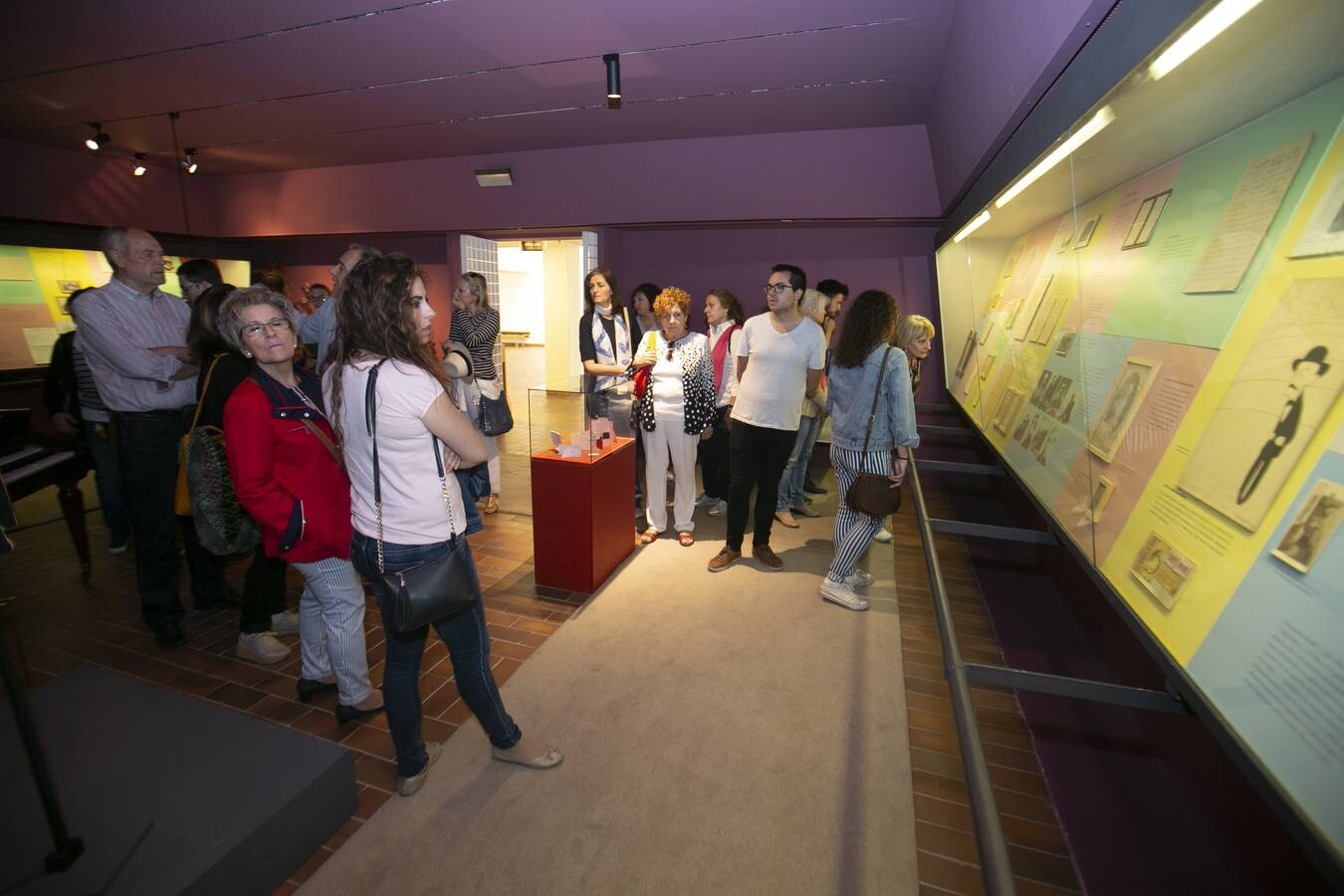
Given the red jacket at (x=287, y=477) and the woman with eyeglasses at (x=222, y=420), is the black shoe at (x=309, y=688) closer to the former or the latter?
the woman with eyeglasses at (x=222, y=420)

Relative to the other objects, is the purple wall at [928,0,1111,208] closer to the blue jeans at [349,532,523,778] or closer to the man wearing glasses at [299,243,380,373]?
the blue jeans at [349,532,523,778]

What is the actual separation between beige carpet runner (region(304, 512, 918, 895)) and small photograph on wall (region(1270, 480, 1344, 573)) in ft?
5.11

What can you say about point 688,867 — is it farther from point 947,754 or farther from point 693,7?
Result: point 693,7

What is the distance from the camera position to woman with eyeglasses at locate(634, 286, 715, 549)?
152 inches

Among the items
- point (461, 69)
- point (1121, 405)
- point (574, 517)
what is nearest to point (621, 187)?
point (461, 69)

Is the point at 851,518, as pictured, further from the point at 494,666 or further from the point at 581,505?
the point at 494,666

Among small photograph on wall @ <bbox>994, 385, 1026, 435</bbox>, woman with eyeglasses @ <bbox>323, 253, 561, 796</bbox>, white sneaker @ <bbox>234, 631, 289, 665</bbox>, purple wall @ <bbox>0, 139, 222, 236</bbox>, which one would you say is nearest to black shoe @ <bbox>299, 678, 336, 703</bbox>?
white sneaker @ <bbox>234, 631, 289, 665</bbox>

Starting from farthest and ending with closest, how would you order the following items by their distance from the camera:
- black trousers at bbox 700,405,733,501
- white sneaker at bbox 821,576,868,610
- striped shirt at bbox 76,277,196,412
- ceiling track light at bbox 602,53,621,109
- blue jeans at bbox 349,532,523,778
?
1. black trousers at bbox 700,405,733,501
2. ceiling track light at bbox 602,53,621,109
3. white sneaker at bbox 821,576,868,610
4. striped shirt at bbox 76,277,196,412
5. blue jeans at bbox 349,532,523,778

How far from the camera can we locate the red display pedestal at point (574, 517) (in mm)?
3465

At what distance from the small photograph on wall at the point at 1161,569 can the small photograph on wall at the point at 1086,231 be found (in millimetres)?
1275

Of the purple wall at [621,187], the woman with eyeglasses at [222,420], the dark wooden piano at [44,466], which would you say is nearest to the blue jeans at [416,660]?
the woman with eyeglasses at [222,420]

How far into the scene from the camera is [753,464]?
12.2 feet

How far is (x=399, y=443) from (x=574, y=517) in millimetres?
1893

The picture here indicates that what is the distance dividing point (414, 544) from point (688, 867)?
1.35m
